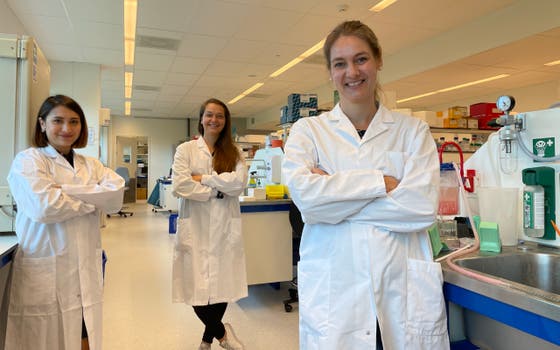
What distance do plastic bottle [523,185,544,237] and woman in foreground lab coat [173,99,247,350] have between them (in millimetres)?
1447

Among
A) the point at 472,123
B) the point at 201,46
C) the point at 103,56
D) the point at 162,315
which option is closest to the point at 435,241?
the point at 162,315

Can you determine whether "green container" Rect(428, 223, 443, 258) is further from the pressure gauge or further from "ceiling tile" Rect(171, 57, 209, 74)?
"ceiling tile" Rect(171, 57, 209, 74)

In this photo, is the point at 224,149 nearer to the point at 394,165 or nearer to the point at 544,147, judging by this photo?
the point at 394,165

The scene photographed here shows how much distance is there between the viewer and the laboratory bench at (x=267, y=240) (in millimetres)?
3078

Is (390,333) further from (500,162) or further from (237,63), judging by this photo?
(237,63)

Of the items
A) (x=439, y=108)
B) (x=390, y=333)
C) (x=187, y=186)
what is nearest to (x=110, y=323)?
(x=187, y=186)

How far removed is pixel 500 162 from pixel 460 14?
3629 mm

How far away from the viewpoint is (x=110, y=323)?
2699 mm

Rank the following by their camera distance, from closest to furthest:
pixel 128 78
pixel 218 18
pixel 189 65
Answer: pixel 218 18, pixel 189 65, pixel 128 78

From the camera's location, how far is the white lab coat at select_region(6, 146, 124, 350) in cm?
139

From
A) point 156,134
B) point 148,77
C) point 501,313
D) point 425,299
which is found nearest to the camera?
point 501,313

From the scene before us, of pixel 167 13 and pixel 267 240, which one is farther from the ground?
pixel 167 13

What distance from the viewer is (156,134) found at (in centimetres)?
1258

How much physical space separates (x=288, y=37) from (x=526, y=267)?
4446mm
